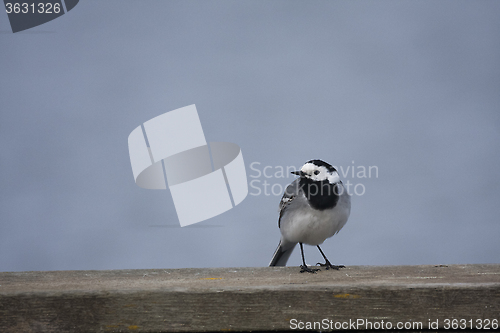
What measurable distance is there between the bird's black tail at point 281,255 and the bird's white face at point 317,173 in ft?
1.00

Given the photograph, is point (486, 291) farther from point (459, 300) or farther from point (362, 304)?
point (362, 304)

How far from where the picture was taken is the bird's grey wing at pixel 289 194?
1.78 metres

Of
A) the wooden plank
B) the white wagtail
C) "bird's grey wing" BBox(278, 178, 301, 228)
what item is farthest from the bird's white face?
the wooden plank

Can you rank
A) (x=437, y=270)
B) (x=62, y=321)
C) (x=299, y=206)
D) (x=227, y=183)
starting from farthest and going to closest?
(x=227, y=183), (x=299, y=206), (x=437, y=270), (x=62, y=321)

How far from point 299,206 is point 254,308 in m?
0.81

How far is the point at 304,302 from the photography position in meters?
0.96

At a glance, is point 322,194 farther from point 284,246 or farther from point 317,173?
point 284,246

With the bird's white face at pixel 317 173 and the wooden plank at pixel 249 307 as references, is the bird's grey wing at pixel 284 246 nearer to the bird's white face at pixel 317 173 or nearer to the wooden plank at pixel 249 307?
the bird's white face at pixel 317 173

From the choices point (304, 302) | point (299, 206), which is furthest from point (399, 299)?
point (299, 206)

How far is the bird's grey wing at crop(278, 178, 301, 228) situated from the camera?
178cm

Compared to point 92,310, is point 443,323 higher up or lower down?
lower down

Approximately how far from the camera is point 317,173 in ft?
5.50

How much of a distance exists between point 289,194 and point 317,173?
193 mm

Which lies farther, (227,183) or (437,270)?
(227,183)
